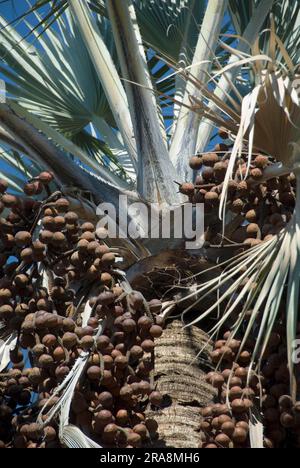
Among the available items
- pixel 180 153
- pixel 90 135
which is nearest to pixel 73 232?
pixel 180 153

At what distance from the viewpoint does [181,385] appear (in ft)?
11.9

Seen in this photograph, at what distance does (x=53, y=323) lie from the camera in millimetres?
3230

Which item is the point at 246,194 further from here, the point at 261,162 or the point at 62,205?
the point at 62,205

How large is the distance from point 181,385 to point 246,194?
0.75 metres

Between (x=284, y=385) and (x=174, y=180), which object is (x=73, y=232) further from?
(x=284, y=385)

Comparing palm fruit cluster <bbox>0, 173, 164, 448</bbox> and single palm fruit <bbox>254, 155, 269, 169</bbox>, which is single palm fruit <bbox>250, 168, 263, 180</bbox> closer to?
single palm fruit <bbox>254, 155, 269, 169</bbox>

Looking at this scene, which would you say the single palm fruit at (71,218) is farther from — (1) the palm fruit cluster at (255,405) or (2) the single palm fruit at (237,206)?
(1) the palm fruit cluster at (255,405)

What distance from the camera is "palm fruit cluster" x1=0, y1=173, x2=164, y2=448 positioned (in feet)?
10.6

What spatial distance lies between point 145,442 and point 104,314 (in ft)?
1.52

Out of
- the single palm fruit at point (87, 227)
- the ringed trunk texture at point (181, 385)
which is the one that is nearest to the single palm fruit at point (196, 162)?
the single palm fruit at point (87, 227)

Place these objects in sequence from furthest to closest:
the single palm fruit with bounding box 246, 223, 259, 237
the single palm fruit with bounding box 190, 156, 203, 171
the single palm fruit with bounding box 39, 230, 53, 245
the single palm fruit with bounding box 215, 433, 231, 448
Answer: the single palm fruit with bounding box 190, 156, 203, 171, the single palm fruit with bounding box 246, 223, 259, 237, the single palm fruit with bounding box 39, 230, 53, 245, the single palm fruit with bounding box 215, 433, 231, 448

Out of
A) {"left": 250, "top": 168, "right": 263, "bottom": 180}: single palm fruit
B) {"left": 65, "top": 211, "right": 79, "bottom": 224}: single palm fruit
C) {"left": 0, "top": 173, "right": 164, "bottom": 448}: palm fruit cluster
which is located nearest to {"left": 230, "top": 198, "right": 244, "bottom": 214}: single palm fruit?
{"left": 250, "top": 168, "right": 263, "bottom": 180}: single palm fruit

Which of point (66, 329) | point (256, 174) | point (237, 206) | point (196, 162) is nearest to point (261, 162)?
point (256, 174)

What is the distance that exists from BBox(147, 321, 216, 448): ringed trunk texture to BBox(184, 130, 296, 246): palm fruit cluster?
0.42 m
